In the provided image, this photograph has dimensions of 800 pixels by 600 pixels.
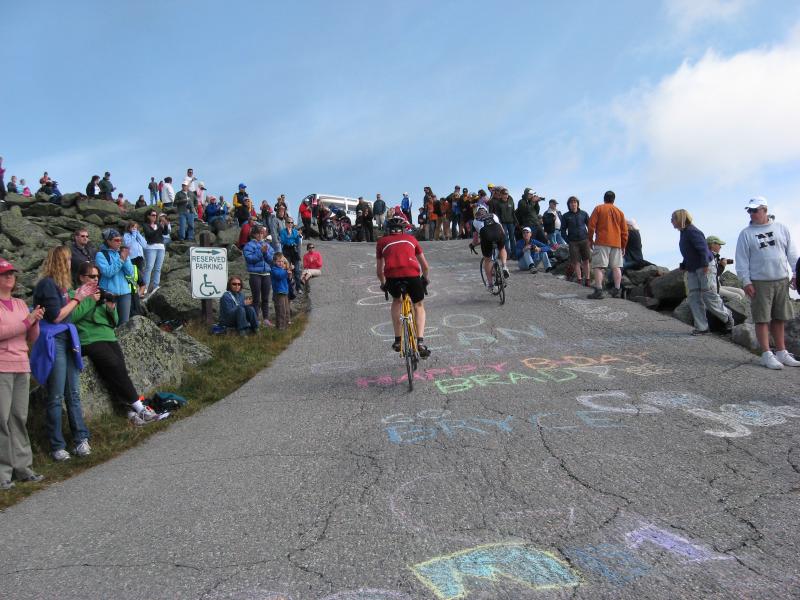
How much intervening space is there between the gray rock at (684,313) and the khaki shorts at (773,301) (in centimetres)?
305

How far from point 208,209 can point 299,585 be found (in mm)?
22615

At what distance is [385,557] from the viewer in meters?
3.47

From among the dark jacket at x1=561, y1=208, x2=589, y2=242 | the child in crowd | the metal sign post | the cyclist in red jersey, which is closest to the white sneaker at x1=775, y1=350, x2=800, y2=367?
the cyclist in red jersey

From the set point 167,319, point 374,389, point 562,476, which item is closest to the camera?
point 562,476

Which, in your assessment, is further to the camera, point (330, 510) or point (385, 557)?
point (330, 510)

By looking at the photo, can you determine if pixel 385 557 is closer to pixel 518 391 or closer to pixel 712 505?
pixel 712 505

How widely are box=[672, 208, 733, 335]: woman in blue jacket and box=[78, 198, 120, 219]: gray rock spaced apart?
24046 millimetres

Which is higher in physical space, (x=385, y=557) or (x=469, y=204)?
(x=469, y=204)

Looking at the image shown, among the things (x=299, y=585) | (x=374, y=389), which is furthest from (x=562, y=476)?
(x=374, y=389)

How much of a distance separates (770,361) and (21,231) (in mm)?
23255

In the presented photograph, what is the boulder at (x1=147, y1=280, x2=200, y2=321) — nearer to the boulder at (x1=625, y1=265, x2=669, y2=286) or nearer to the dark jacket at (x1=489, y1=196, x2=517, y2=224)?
the dark jacket at (x1=489, y1=196, x2=517, y2=224)

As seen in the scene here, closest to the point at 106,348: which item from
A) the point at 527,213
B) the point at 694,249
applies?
the point at 694,249

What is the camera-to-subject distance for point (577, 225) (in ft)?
45.9

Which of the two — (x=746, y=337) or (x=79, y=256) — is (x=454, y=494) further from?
(x=79, y=256)
